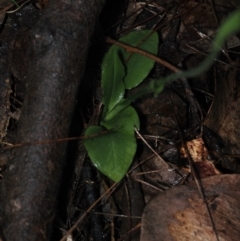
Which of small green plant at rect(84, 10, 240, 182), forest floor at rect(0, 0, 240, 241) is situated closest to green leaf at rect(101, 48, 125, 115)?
small green plant at rect(84, 10, 240, 182)

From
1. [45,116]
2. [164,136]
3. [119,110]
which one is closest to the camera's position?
[45,116]

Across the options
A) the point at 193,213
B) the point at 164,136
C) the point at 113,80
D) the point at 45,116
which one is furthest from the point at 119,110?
the point at 193,213

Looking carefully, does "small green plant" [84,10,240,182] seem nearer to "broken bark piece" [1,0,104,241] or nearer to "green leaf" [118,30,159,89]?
"green leaf" [118,30,159,89]

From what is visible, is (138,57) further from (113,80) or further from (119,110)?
(119,110)

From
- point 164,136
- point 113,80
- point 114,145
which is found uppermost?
point 113,80

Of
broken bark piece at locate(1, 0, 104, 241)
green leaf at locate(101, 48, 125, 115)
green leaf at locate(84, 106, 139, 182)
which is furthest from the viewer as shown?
green leaf at locate(101, 48, 125, 115)

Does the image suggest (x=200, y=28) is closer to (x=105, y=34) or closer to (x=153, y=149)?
(x=105, y=34)
